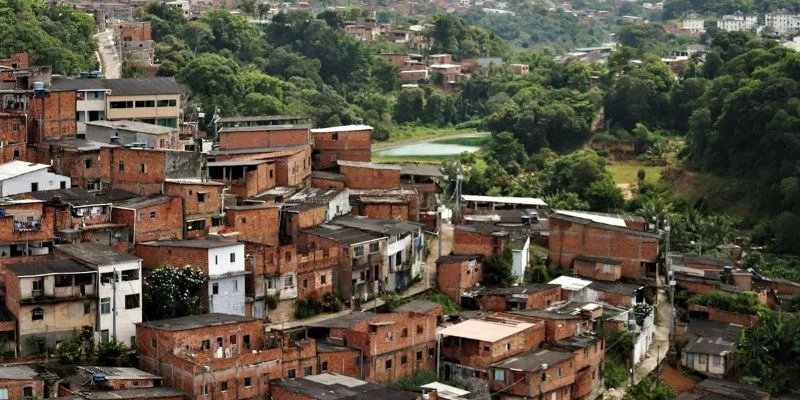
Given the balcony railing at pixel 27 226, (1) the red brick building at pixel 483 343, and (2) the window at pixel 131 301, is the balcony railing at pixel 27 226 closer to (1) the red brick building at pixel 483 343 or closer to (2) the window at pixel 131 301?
→ (2) the window at pixel 131 301

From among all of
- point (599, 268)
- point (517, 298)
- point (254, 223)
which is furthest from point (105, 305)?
point (599, 268)

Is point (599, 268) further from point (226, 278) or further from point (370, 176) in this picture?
point (226, 278)

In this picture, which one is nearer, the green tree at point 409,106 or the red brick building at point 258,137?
the red brick building at point 258,137

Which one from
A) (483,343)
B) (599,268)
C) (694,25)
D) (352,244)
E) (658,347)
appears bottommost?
(658,347)

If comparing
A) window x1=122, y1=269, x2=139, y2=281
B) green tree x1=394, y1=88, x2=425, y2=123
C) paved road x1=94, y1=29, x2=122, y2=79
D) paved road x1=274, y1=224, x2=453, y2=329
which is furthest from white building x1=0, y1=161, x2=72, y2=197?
green tree x1=394, y1=88, x2=425, y2=123

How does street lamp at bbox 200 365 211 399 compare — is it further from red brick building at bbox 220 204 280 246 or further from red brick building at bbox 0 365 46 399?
red brick building at bbox 220 204 280 246

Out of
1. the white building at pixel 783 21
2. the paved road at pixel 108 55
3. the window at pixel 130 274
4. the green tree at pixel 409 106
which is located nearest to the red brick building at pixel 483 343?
the window at pixel 130 274

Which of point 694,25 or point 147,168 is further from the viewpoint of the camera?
point 694,25

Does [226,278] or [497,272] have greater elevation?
[226,278]
